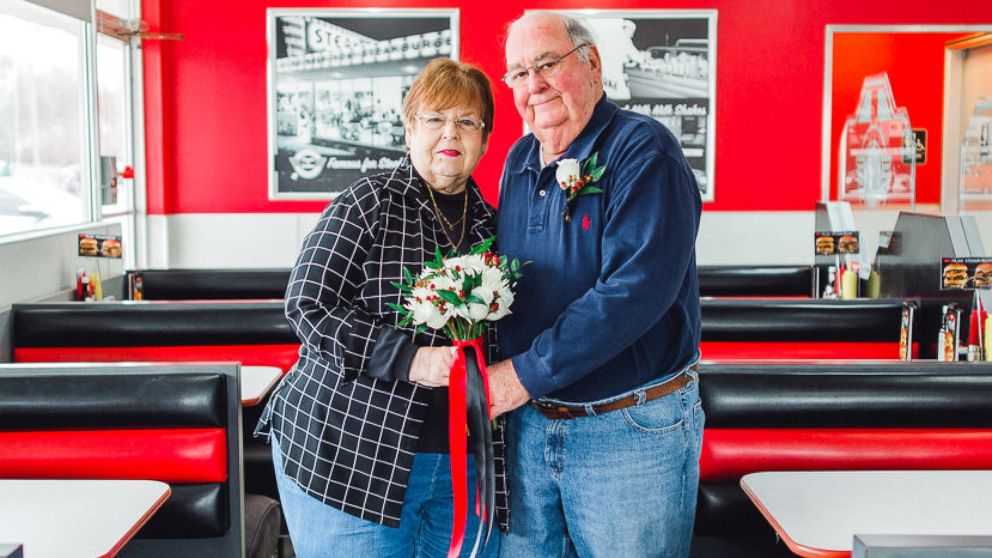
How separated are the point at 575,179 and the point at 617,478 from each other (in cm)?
58

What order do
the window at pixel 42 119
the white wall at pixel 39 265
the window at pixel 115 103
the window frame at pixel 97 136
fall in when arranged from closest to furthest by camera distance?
the white wall at pixel 39 265
the window at pixel 42 119
the window frame at pixel 97 136
the window at pixel 115 103

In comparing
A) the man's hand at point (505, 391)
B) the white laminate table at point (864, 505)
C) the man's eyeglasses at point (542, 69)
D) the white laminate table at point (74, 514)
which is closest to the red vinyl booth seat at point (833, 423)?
the white laminate table at point (864, 505)

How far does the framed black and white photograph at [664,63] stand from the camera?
7.52 metres

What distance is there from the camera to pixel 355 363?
6.45ft

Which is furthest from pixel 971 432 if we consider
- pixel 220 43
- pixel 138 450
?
pixel 220 43

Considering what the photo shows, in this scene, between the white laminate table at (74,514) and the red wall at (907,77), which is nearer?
the white laminate table at (74,514)

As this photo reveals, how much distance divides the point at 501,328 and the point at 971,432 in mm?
1547

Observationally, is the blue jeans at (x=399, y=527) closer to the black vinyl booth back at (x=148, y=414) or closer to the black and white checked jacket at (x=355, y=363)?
the black and white checked jacket at (x=355, y=363)

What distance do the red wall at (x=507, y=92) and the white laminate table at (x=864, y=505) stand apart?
5.38 meters

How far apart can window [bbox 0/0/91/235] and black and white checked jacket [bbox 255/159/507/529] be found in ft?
10.5

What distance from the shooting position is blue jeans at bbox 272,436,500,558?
203cm

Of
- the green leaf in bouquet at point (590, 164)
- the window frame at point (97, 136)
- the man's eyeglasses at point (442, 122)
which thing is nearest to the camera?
the green leaf in bouquet at point (590, 164)

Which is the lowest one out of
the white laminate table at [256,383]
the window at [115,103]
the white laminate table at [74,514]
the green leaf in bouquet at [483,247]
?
the white laminate table at [74,514]

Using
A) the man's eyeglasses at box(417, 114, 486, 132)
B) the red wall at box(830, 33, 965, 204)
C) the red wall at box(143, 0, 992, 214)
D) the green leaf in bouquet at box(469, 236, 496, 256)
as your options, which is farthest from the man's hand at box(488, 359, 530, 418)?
the red wall at box(830, 33, 965, 204)
